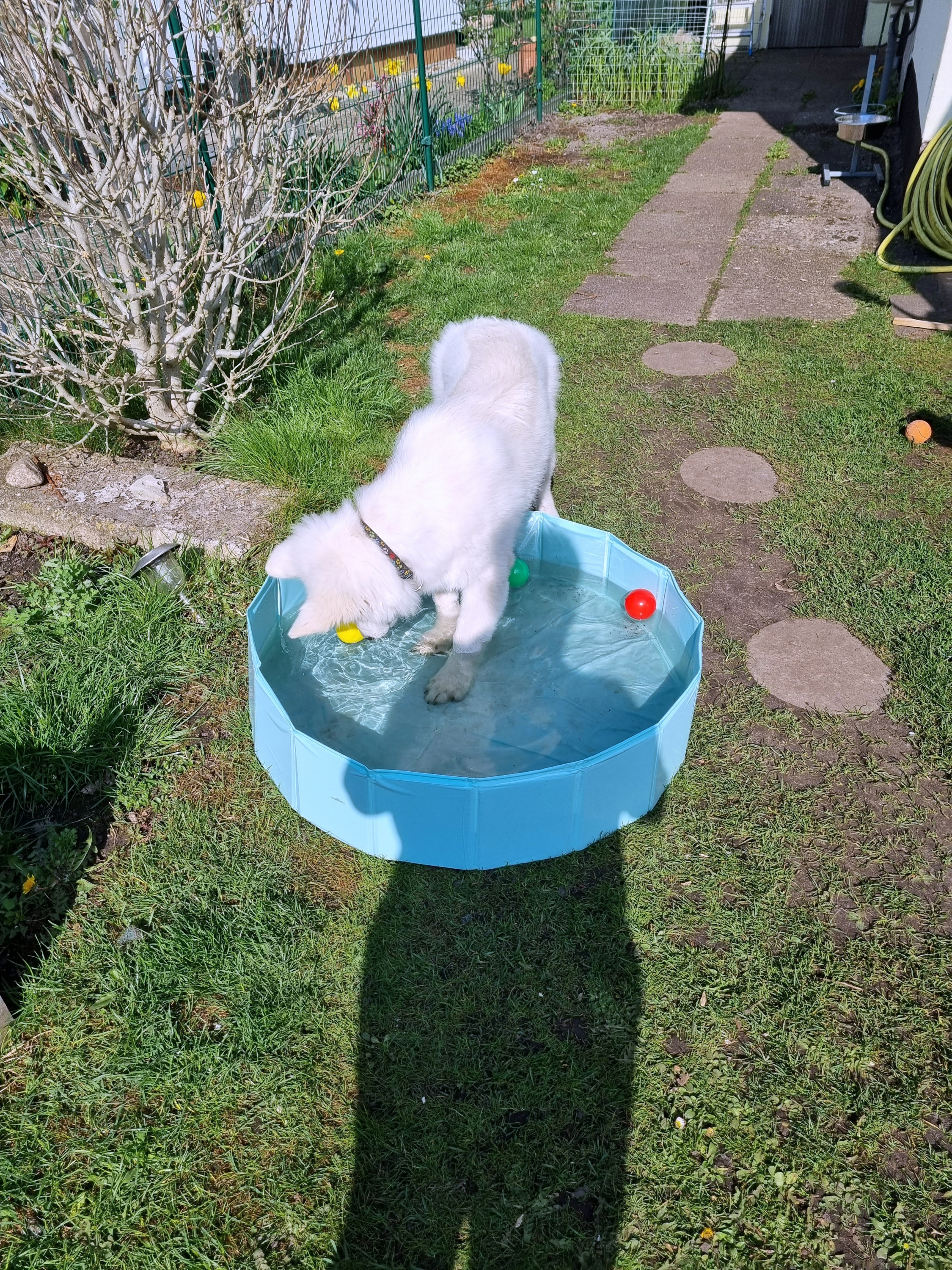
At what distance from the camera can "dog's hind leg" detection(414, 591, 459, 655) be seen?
3943 mm

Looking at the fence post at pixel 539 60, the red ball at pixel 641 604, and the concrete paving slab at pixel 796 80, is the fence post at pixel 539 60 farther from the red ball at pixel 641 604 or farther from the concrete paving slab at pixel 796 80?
the red ball at pixel 641 604

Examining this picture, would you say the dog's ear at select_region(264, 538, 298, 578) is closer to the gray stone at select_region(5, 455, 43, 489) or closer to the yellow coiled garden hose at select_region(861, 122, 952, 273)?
the gray stone at select_region(5, 455, 43, 489)

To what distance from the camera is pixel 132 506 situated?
178 inches

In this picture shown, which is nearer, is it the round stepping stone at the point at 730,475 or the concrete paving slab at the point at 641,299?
the round stepping stone at the point at 730,475

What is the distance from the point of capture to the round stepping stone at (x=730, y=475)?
4.94 m

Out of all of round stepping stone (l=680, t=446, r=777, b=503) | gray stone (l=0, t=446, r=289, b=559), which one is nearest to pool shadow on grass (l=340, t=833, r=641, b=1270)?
gray stone (l=0, t=446, r=289, b=559)

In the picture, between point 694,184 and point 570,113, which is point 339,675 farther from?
point 570,113

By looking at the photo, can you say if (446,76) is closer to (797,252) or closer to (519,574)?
(797,252)

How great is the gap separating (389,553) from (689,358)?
4.53 m

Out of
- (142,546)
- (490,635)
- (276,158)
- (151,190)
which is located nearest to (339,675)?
(490,635)

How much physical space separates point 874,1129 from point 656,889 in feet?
2.93

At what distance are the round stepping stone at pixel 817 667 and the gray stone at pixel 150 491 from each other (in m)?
3.22

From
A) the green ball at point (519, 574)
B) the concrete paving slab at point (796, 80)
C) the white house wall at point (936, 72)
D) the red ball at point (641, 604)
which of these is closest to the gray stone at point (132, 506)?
the green ball at point (519, 574)

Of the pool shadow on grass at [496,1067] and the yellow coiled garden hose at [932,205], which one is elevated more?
the yellow coiled garden hose at [932,205]
